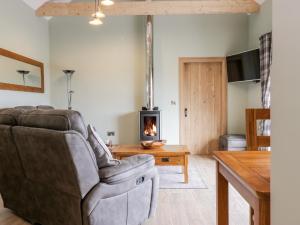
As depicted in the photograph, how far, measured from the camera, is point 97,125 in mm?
5664

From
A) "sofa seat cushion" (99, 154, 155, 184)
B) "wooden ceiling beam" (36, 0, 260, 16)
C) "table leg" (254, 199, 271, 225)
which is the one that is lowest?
"sofa seat cushion" (99, 154, 155, 184)

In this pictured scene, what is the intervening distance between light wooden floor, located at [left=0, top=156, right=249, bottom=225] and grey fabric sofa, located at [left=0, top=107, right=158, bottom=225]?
0.25 meters

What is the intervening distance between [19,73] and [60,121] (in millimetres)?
3270

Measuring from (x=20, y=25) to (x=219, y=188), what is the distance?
14.7ft

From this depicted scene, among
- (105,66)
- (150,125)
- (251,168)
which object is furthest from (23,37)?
(251,168)

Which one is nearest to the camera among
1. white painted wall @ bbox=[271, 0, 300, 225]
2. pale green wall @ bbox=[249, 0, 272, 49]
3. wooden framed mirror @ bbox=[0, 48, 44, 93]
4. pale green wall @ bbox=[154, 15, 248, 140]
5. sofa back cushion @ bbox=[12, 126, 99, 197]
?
white painted wall @ bbox=[271, 0, 300, 225]

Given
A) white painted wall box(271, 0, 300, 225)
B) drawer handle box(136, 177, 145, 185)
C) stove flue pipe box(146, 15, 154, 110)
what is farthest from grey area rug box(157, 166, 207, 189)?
white painted wall box(271, 0, 300, 225)

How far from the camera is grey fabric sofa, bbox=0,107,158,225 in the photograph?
1719 millimetres

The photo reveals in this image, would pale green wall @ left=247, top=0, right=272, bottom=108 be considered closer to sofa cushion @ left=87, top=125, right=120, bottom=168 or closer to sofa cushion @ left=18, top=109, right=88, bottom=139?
sofa cushion @ left=87, top=125, right=120, bottom=168

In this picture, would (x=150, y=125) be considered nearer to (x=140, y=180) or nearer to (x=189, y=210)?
(x=189, y=210)

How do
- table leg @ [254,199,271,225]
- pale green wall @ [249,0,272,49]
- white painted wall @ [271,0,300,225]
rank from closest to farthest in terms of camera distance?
white painted wall @ [271,0,300,225], table leg @ [254,199,271,225], pale green wall @ [249,0,272,49]

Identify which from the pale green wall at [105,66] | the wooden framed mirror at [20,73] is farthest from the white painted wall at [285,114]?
the pale green wall at [105,66]

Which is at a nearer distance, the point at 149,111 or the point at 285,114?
the point at 285,114

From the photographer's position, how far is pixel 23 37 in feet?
15.3
